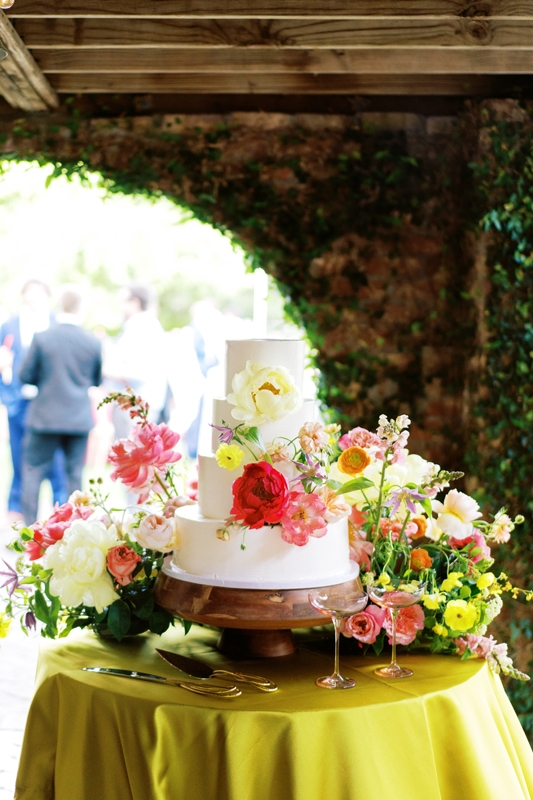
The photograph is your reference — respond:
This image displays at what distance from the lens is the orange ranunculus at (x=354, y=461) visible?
1773 millimetres

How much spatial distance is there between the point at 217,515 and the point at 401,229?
234 centimetres

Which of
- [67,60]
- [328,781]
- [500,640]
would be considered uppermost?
[67,60]

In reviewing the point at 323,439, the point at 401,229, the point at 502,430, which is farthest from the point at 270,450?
the point at 401,229

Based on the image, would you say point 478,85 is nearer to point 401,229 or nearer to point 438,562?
point 401,229

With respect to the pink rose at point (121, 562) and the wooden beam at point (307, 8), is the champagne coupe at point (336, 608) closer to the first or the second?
the pink rose at point (121, 562)

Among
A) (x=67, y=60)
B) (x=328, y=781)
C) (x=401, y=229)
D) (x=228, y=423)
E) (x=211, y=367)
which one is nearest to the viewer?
(x=328, y=781)

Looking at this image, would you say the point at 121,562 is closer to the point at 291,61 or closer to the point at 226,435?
the point at 226,435

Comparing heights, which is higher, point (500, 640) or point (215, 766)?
point (215, 766)

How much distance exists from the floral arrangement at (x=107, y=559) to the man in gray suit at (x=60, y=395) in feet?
10.0

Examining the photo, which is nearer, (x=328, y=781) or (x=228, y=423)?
(x=328, y=781)

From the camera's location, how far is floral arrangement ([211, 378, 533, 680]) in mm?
1736

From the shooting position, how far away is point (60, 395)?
5012 mm

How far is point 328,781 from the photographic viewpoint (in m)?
1.55

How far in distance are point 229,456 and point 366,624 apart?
19.4 inches
